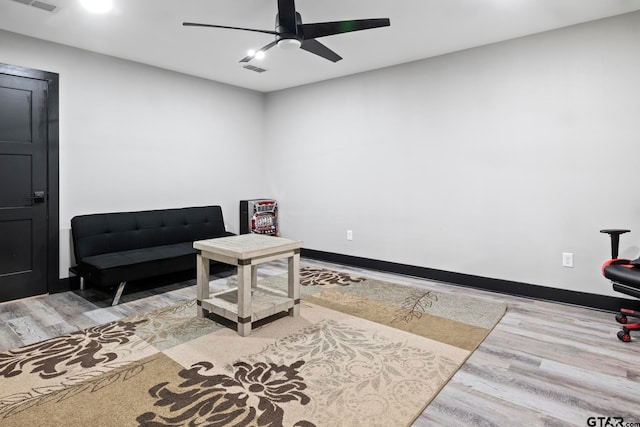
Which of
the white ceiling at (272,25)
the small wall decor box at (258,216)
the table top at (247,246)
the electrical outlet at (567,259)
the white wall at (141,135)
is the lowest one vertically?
the electrical outlet at (567,259)

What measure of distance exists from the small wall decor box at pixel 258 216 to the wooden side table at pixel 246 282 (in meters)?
2.22

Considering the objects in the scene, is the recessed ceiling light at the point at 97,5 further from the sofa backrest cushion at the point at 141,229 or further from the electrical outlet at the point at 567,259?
the electrical outlet at the point at 567,259

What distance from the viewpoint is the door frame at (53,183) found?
143 inches

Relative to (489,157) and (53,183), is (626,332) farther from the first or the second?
(53,183)

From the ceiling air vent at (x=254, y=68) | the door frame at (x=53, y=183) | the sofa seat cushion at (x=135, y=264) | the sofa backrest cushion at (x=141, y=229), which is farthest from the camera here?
the ceiling air vent at (x=254, y=68)

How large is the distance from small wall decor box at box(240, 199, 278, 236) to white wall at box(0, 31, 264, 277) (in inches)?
7.0

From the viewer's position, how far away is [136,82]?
432cm

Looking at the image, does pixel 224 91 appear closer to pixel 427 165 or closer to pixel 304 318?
pixel 427 165

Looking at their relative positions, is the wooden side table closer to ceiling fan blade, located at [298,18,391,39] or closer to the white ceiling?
ceiling fan blade, located at [298,18,391,39]

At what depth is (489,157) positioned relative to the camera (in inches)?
151

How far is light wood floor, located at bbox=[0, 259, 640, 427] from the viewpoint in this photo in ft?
6.03

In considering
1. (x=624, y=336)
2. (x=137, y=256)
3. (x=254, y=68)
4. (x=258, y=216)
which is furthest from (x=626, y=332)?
(x=254, y=68)

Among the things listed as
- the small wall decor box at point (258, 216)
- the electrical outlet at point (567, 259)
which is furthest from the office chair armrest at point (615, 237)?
the small wall decor box at point (258, 216)

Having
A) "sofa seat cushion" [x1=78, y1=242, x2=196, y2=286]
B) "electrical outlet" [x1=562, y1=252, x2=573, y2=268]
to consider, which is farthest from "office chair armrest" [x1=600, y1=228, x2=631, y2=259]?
"sofa seat cushion" [x1=78, y1=242, x2=196, y2=286]
